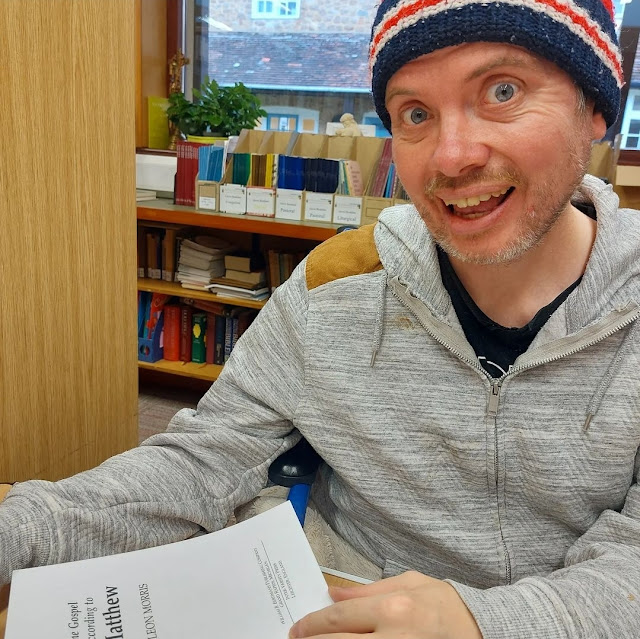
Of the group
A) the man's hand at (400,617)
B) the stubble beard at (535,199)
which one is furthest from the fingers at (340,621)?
the stubble beard at (535,199)

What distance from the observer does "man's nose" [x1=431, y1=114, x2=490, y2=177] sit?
0.86m

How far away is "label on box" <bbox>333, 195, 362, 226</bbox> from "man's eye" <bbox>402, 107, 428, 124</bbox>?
5.97 feet

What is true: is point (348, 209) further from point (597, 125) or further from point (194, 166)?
point (597, 125)

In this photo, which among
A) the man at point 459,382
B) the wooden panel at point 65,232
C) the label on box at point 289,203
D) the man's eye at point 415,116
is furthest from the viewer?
the label on box at point 289,203

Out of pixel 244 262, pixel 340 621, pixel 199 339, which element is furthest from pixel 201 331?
pixel 340 621

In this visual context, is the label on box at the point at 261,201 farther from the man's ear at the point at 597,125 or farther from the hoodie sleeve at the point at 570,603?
the hoodie sleeve at the point at 570,603

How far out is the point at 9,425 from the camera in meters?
1.42

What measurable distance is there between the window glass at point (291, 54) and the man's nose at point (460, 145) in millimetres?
2676

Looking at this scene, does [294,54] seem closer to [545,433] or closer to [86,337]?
[86,337]

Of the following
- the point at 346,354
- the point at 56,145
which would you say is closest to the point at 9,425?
the point at 56,145

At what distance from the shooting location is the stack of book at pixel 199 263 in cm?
308

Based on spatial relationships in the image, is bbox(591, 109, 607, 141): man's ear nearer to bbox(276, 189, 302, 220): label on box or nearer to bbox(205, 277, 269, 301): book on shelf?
bbox(276, 189, 302, 220): label on box

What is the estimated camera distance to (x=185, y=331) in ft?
10.6

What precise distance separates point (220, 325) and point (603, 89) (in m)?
2.47
